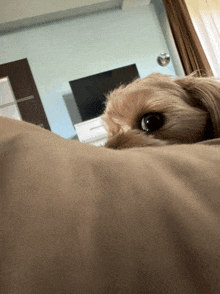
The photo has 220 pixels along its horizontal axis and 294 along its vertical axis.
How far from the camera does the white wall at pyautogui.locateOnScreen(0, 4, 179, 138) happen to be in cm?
418

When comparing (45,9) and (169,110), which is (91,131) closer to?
(45,9)

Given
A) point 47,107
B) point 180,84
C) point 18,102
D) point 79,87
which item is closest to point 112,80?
point 79,87

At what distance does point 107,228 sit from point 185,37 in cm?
421

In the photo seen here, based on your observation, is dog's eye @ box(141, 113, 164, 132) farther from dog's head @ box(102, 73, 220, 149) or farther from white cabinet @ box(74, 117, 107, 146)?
white cabinet @ box(74, 117, 107, 146)

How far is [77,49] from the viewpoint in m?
4.29

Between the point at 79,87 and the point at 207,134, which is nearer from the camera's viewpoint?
the point at 207,134

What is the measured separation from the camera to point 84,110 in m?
3.94

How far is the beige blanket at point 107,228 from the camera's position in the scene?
0.51 ft

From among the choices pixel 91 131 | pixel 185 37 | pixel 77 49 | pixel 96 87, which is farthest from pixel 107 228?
pixel 77 49

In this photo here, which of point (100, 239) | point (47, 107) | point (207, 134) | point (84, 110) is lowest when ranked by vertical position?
point (207, 134)

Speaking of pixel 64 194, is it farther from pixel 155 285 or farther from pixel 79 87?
pixel 79 87

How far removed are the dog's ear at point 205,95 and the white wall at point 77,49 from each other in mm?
3379

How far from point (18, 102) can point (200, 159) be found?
4019 mm

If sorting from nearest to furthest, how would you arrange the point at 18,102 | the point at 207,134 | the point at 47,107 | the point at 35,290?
1. the point at 35,290
2. the point at 207,134
3. the point at 18,102
4. the point at 47,107
